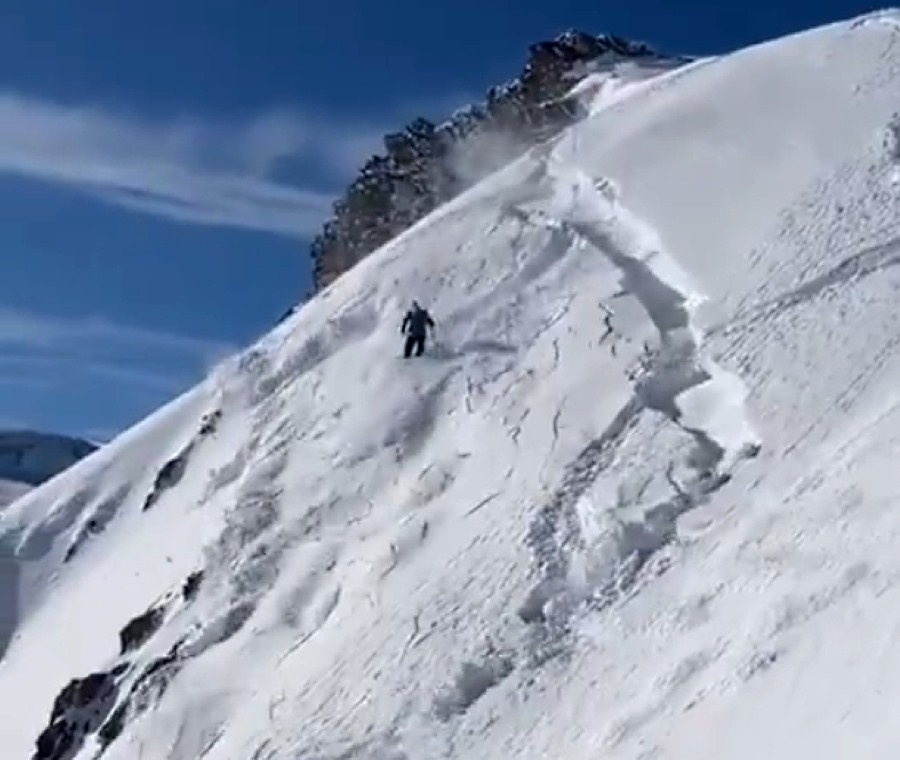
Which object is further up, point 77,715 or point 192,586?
point 192,586

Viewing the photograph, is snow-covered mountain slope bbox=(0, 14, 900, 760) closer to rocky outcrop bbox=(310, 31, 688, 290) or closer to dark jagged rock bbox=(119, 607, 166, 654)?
dark jagged rock bbox=(119, 607, 166, 654)

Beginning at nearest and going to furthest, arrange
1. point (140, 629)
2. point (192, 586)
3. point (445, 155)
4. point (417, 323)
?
point (192, 586) → point (140, 629) → point (417, 323) → point (445, 155)

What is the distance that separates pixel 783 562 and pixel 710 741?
299 centimetres

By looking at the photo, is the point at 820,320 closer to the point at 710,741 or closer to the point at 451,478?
the point at 451,478

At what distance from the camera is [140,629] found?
2681cm

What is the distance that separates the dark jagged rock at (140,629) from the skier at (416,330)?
6.24 metres

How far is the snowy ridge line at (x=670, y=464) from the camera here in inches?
743

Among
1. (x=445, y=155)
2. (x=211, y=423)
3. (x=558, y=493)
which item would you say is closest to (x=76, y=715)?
(x=558, y=493)

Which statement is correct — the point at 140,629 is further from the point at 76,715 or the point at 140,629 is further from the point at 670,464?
the point at 670,464

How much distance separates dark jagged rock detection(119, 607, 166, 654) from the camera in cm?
2627

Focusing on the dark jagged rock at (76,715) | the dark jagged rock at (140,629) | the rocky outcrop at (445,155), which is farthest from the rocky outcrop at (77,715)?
the rocky outcrop at (445,155)

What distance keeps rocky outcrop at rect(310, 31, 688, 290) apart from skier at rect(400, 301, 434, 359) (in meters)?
13.5

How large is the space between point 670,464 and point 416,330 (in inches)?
377

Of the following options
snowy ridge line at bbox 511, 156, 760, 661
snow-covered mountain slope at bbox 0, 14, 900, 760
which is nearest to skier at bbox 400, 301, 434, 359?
snow-covered mountain slope at bbox 0, 14, 900, 760
